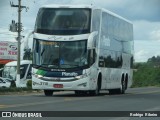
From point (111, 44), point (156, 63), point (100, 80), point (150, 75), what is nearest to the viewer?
point (100, 80)

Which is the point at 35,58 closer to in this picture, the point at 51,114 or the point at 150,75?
the point at 51,114

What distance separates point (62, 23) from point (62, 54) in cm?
147

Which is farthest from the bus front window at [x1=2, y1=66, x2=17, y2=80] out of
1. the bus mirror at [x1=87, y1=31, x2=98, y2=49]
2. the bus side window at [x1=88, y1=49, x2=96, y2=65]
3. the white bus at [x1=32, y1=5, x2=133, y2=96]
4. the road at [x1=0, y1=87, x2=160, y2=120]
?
the road at [x1=0, y1=87, x2=160, y2=120]

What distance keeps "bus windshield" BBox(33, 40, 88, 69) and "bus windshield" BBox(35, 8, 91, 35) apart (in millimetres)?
534

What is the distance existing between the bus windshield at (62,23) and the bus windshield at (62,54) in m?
0.53

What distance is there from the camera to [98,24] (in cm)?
2656

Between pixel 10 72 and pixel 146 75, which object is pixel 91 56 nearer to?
pixel 10 72

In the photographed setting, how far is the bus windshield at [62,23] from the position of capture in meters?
25.5

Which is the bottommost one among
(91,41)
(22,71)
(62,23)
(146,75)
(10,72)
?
(146,75)

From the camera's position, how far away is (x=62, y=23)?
25484 millimetres

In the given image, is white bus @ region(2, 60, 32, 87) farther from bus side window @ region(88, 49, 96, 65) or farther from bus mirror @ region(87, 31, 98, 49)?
bus mirror @ region(87, 31, 98, 49)

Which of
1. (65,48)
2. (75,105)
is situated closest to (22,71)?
(65,48)

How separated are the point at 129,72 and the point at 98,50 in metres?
8.57

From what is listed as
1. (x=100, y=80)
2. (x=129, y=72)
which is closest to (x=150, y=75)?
(x=129, y=72)
